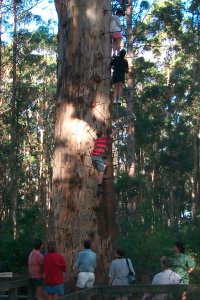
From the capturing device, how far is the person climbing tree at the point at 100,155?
787cm

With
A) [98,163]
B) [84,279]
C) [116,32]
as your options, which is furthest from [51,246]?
[116,32]

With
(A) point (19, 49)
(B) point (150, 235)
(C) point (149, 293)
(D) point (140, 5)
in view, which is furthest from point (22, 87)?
(C) point (149, 293)

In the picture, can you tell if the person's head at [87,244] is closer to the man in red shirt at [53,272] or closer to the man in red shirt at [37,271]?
the man in red shirt at [53,272]

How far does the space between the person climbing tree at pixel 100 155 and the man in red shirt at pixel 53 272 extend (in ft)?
3.48

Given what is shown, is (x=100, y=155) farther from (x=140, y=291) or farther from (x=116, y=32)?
(x=140, y=291)

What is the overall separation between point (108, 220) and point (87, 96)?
1.71 meters

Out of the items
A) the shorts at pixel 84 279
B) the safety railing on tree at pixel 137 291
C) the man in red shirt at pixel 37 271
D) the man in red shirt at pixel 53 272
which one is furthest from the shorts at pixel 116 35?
the man in red shirt at pixel 37 271

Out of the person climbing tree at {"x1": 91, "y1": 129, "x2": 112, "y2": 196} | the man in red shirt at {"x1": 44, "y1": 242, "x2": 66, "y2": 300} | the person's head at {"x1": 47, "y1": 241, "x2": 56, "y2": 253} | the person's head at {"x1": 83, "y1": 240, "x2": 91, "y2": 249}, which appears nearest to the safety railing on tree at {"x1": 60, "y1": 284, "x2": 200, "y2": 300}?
the person's head at {"x1": 83, "y1": 240, "x2": 91, "y2": 249}

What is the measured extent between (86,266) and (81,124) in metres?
1.88

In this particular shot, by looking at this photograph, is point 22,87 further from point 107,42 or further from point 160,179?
point 107,42

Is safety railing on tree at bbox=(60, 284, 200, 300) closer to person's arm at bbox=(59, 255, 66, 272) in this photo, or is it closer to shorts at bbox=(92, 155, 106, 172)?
person's arm at bbox=(59, 255, 66, 272)

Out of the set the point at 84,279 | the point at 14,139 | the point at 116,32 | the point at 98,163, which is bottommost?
the point at 84,279

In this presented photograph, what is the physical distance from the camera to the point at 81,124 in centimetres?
793

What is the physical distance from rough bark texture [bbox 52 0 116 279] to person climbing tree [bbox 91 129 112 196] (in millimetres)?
71
